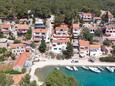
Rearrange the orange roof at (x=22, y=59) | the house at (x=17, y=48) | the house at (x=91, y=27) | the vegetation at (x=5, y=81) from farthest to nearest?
the house at (x=91, y=27), the house at (x=17, y=48), the orange roof at (x=22, y=59), the vegetation at (x=5, y=81)

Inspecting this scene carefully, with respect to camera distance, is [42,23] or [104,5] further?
[104,5]

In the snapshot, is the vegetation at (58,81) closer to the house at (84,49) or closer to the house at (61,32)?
the house at (84,49)

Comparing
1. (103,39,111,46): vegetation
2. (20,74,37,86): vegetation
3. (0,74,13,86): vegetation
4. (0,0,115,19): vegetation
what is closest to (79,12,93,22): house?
(0,0,115,19): vegetation

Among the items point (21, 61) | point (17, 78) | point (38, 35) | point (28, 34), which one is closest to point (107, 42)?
point (38, 35)

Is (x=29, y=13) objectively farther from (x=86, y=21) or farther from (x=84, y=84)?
(x=84, y=84)

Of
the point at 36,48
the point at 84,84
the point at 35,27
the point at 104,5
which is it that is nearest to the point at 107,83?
the point at 84,84

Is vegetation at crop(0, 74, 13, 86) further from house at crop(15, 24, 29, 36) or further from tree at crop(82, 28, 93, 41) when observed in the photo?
tree at crop(82, 28, 93, 41)

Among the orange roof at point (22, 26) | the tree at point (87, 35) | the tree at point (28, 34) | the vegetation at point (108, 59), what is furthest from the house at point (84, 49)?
the orange roof at point (22, 26)

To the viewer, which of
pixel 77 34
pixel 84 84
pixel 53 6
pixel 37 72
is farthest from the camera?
pixel 53 6
